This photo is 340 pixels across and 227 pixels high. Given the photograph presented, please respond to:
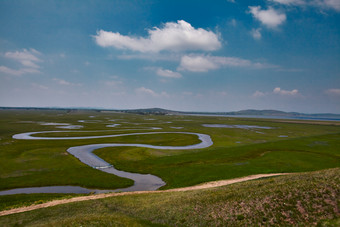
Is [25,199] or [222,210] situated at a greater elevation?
[222,210]

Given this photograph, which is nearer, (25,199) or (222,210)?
(222,210)

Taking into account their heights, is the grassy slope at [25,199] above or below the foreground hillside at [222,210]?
below

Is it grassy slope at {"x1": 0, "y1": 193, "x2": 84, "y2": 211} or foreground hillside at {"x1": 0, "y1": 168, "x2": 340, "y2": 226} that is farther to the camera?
grassy slope at {"x1": 0, "y1": 193, "x2": 84, "y2": 211}

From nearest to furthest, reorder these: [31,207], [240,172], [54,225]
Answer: [54,225]
[31,207]
[240,172]

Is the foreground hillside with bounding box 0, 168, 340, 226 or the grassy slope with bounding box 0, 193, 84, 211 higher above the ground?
the foreground hillside with bounding box 0, 168, 340, 226

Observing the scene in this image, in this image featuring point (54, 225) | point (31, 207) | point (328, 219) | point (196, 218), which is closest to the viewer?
point (328, 219)

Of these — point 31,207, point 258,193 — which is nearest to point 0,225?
point 31,207

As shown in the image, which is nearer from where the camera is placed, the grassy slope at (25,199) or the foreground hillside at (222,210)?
the foreground hillside at (222,210)

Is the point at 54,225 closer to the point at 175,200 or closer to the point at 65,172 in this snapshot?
the point at 175,200
